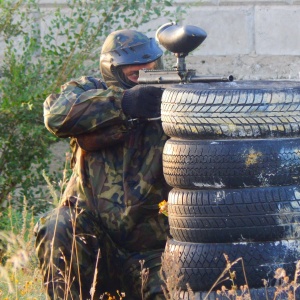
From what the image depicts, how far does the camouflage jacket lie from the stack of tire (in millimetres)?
842

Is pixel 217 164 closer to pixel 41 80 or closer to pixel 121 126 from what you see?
pixel 121 126

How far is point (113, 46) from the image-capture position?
533cm

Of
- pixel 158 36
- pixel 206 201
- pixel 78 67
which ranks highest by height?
pixel 78 67

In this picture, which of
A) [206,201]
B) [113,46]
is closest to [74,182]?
[113,46]

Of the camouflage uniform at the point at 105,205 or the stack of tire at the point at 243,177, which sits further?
the camouflage uniform at the point at 105,205

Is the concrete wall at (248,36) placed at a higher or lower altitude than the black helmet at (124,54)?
higher

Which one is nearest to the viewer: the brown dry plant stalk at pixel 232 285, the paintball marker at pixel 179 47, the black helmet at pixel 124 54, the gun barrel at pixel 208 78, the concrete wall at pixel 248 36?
the brown dry plant stalk at pixel 232 285

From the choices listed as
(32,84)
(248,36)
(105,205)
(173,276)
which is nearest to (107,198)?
(105,205)

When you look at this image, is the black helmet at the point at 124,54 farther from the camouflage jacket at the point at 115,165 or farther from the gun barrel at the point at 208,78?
the gun barrel at the point at 208,78

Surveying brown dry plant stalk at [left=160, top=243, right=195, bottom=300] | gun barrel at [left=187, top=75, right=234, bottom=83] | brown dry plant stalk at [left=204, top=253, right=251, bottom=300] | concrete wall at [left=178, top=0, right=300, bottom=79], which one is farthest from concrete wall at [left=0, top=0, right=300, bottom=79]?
brown dry plant stalk at [left=204, top=253, right=251, bottom=300]

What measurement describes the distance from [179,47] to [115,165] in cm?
67

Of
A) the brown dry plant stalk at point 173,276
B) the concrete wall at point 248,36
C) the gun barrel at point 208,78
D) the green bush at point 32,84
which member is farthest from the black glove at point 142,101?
the concrete wall at point 248,36

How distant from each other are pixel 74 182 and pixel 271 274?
4.64ft

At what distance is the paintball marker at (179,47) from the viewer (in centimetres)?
482
